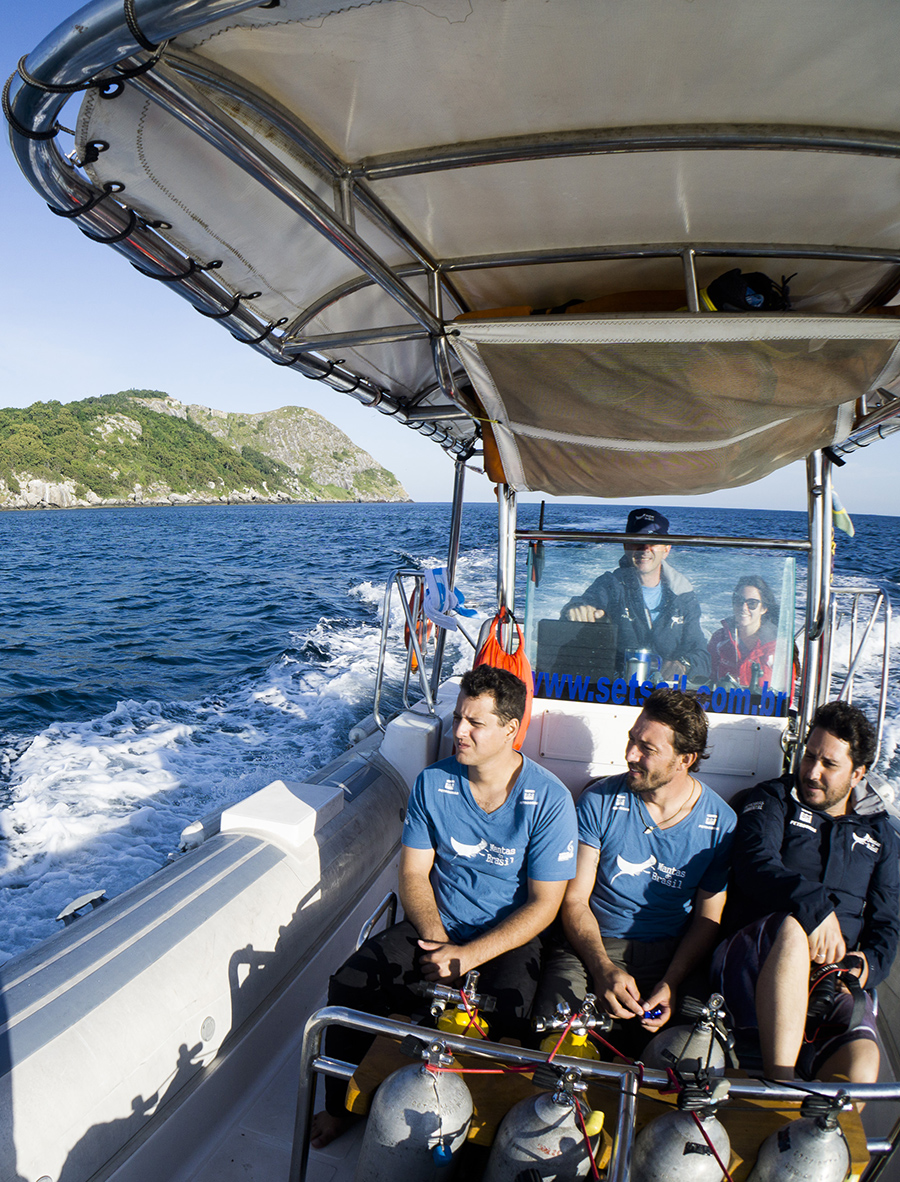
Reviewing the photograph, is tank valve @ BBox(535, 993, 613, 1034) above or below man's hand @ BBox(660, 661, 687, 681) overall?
below

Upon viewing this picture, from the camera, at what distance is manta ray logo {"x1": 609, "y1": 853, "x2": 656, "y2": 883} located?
6.97 ft

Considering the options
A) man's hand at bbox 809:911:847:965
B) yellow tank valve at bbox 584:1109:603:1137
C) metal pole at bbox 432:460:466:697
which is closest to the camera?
yellow tank valve at bbox 584:1109:603:1137

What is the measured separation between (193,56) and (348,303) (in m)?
1.20

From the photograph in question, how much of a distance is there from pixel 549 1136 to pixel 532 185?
6.86 feet

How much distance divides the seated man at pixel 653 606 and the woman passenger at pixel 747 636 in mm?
74

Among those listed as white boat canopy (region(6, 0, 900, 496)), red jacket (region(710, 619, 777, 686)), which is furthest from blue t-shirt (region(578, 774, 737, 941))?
white boat canopy (region(6, 0, 900, 496))

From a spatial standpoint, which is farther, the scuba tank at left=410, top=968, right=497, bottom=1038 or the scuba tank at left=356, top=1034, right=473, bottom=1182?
the scuba tank at left=410, top=968, right=497, bottom=1038

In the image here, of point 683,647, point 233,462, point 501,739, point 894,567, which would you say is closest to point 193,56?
point 501,739

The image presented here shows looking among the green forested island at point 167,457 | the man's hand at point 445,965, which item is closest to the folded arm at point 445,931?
the man's hand at point 445,965

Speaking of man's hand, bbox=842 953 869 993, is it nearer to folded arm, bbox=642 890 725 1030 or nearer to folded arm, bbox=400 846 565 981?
folded arm, bbox=642 890 725 1030

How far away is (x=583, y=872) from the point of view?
Result: 7.13 ft

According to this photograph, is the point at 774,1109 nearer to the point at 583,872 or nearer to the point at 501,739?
the point at 583,872

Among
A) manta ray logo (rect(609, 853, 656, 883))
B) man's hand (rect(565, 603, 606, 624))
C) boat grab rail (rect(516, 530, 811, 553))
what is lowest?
manta ray logo (rect(609, 853, 656, 883))

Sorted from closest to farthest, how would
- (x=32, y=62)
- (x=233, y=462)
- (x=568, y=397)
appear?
(x=32, y=62), (x=568, y=397), (x=233, y=462)
